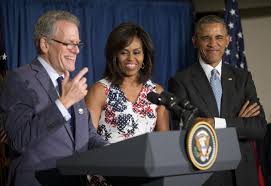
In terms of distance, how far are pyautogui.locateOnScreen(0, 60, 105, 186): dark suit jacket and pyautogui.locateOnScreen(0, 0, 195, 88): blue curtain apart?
2.55 metres

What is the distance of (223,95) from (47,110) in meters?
1.80

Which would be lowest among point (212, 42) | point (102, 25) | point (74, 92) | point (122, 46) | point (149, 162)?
point (149, 162)

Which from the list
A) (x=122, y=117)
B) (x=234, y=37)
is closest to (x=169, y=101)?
(x=122, y=117)

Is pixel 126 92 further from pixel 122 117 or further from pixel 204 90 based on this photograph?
pixel 204 90

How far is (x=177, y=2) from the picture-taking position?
5.47m

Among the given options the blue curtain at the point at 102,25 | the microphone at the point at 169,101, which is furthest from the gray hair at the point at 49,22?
the blue curtain at the point at 102,25

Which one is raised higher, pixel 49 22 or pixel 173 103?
pixel 49 22

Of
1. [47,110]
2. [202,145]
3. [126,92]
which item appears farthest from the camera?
[126,92]

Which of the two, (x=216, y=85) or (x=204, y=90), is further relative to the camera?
(x=216, y=85)

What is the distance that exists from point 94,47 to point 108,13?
0.39 m

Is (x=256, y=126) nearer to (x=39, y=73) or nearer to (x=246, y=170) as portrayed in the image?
(x=246, y=170)

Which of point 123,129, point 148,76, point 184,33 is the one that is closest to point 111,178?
point 123,129

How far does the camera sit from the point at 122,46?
298cm

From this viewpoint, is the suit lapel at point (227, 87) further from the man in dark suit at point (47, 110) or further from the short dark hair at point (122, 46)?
the man in dark suit at point (47, 110)
